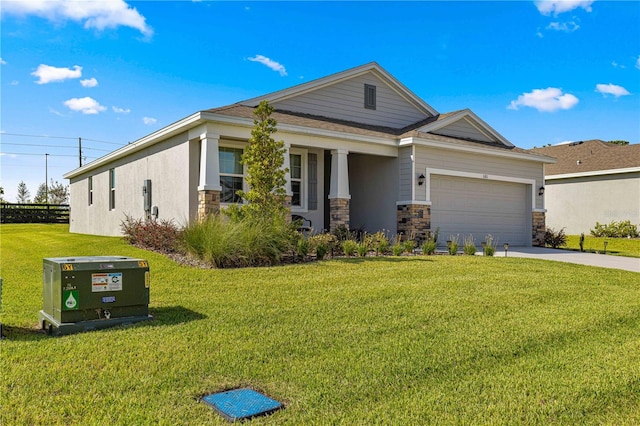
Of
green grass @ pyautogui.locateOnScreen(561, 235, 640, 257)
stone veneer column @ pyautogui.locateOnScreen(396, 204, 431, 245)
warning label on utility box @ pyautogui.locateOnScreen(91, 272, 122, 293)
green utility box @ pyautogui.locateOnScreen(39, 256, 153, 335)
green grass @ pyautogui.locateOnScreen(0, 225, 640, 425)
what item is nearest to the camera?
green grass @ pyautogui.locateOnScreen(0, 225, 640, 425)

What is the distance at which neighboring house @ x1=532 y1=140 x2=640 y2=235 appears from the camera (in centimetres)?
2159

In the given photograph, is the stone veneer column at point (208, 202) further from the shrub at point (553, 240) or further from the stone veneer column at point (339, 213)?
the shrub at point (553, 240)

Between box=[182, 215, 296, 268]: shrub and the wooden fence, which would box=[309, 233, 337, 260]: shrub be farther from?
the wooden fence

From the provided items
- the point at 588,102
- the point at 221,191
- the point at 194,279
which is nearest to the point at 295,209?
the point at 221,191

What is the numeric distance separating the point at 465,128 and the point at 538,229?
4.42m

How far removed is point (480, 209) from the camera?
15.9 meters

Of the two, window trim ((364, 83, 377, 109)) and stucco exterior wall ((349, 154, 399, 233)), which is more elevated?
window trim ((364, 83, 377, 109))

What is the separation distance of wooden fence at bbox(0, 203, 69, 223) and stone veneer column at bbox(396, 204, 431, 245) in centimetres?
2675

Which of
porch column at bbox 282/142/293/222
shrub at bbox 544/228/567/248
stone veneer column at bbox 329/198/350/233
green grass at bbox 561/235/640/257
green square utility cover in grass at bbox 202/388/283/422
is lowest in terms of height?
green square utility cover in grass at bbox 202/388/283/422

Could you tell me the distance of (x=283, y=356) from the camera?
4363 millimetres

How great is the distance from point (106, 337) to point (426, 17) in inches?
496

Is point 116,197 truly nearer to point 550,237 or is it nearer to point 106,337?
point 106,337

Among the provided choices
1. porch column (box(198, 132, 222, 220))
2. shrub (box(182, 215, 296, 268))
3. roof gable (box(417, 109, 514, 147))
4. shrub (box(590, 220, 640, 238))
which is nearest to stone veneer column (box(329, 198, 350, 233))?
porch column (box(198, 132, 222, 220))

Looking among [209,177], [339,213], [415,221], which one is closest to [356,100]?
[339,213]
